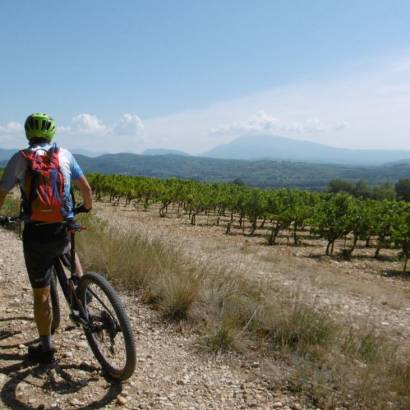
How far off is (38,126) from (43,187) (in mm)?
592

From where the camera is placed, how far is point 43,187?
3.38m

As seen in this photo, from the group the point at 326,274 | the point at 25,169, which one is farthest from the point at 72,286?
the point at 326,274

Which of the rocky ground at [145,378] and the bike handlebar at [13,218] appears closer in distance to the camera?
the rocky ground at [145,378]

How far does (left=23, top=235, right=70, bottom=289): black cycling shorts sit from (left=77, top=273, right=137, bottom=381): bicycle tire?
0.33 m

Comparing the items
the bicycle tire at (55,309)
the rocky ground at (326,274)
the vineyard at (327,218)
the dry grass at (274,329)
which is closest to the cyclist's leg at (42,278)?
the bicycle tire at (55,309)

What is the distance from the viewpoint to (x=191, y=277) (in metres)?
5.54

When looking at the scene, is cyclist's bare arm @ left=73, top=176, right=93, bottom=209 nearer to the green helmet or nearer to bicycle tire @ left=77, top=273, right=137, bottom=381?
the green helmet

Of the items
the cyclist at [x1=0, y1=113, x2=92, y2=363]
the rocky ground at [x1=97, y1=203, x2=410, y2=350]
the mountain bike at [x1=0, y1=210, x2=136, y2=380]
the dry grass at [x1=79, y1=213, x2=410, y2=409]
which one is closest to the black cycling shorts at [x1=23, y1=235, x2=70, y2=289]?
the cyclist at [x1=0, y1=113, x2=92, y2=363]

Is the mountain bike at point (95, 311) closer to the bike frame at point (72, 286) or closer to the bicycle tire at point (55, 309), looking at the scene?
the bike frame at point (72, 286)

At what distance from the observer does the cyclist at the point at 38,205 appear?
3.38m

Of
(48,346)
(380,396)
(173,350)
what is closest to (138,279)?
(173,350)

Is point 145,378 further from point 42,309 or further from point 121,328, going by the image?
point 42,309

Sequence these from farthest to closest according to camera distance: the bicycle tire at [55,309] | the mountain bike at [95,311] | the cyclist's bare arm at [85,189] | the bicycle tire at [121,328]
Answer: the bicycle tire at [55,309]
the cyclist's bare arm at [85,189]
the mountain bike at [95,311]
the bicycle tire at [121,328]

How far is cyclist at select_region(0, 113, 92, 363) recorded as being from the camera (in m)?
3.38
